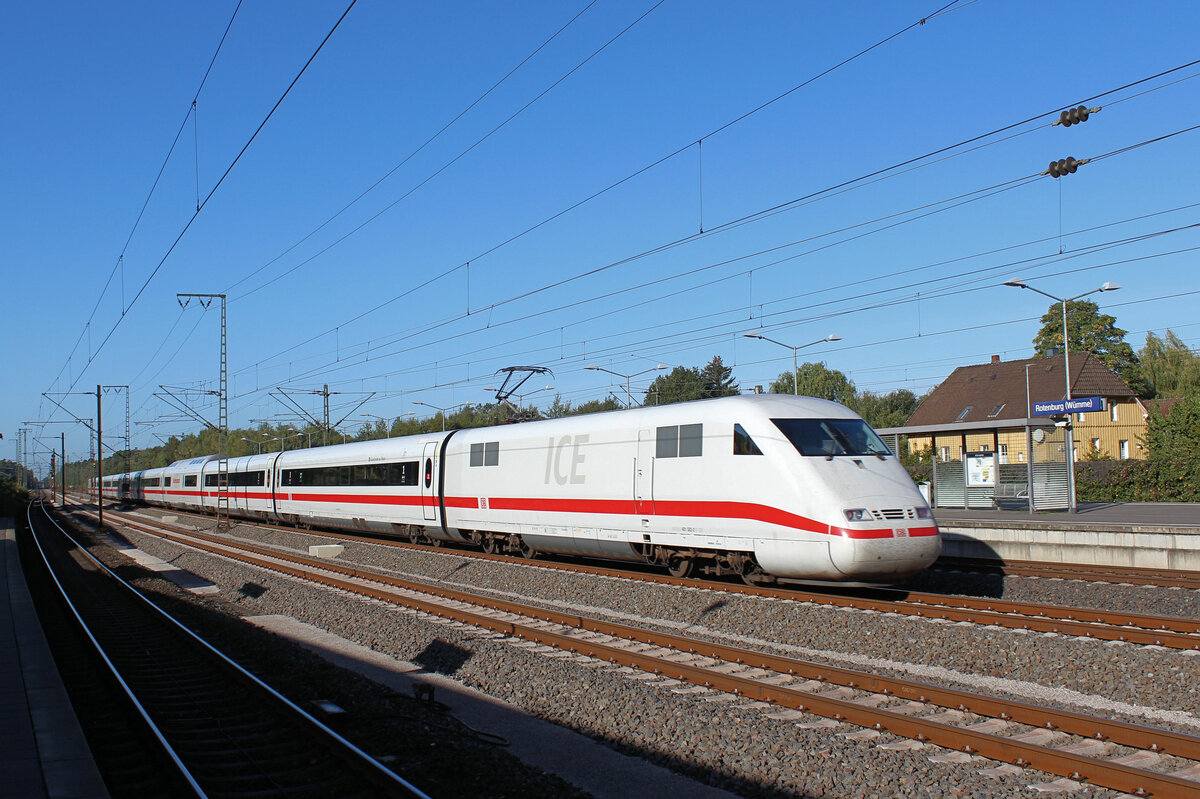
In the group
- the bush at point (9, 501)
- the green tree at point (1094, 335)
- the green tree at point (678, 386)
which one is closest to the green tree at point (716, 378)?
the green tree at point (678, 386)

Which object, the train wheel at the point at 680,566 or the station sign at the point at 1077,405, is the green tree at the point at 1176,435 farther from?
the train wheel at the point at 680,566

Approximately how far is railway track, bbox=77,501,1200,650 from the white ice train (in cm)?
43

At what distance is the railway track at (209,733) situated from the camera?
639cm

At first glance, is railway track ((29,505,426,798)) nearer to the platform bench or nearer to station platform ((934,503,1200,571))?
station platform ((934,503,1200,571))

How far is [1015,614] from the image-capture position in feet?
37.8

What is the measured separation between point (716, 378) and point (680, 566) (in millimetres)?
60935

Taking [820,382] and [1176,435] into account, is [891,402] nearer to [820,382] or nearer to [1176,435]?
[820,382]

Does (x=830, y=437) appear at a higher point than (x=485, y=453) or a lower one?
higher

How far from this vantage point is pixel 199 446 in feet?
369

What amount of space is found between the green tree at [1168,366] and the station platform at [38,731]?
58.7 meters

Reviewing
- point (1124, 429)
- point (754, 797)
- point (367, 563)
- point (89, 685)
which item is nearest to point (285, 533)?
point (367, 563)

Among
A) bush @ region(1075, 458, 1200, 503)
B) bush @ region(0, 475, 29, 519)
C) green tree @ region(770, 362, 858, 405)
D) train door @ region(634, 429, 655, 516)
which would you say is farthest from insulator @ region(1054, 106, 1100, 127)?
green tree @ region(770, 362, 858, 405)

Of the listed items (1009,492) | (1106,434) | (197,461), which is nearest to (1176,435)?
(1009,492)

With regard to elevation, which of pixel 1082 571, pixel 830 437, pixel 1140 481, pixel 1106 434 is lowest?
pixel 1082 571
